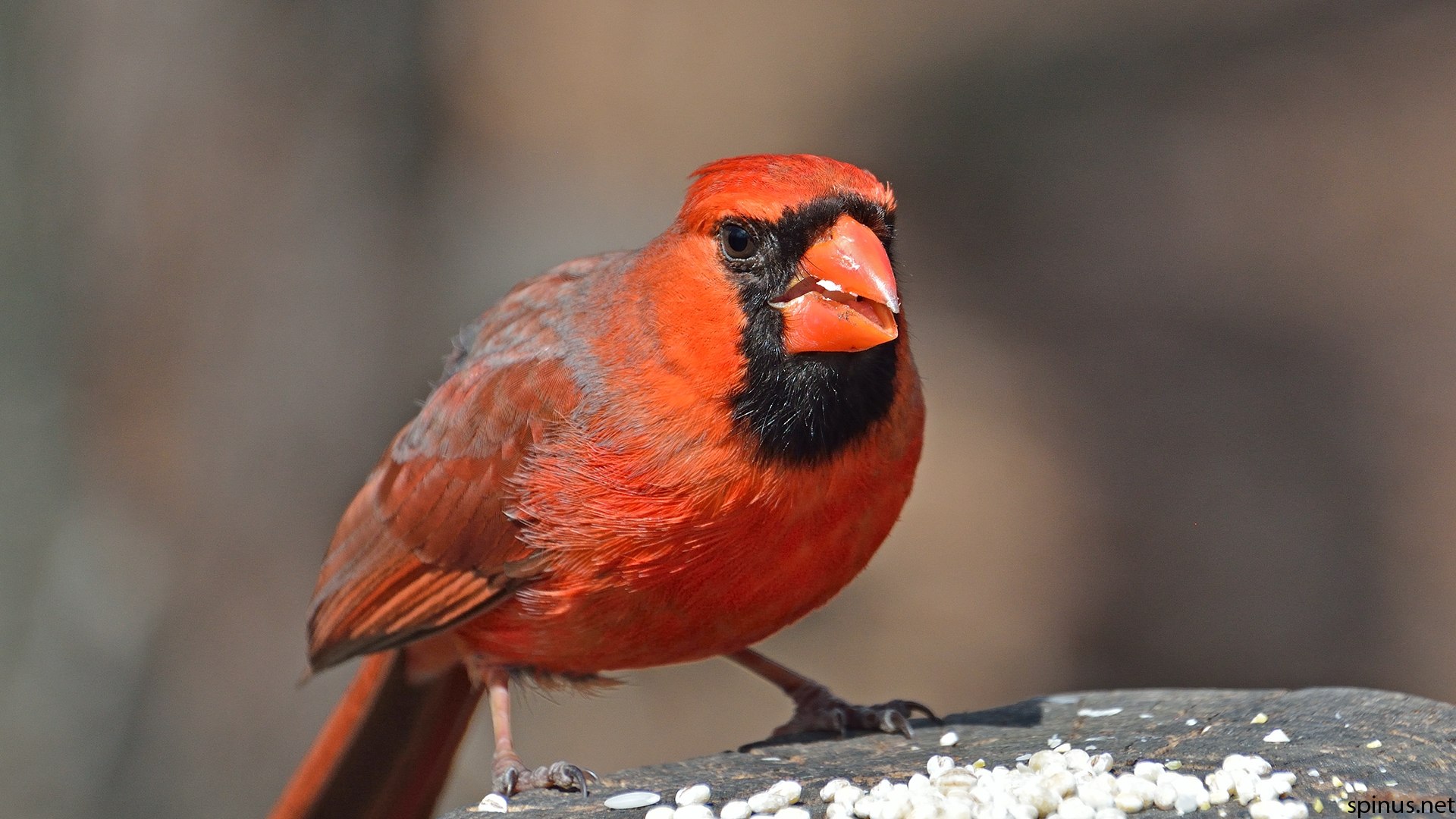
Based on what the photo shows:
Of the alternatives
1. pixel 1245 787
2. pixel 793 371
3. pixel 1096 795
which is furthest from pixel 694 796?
pixel 1245 787

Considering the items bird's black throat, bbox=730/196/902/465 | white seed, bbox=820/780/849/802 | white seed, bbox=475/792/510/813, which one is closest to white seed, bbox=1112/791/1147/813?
white seed, bbox=820/780/849/802

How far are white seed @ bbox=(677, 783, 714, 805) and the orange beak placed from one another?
77 centimetres

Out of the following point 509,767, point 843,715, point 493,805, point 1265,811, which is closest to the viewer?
point 1265,811

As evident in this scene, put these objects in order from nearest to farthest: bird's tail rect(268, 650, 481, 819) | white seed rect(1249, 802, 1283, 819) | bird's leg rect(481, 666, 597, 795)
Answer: white seed rect(1249, 802, 1283, 819) → bird's leg rect(481, 666, 597, 795) → bird's tail rect(268, 650, 481, 819)

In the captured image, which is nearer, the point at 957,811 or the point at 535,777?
the point at 957,811

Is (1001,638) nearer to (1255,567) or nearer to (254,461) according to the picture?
(1255,567)

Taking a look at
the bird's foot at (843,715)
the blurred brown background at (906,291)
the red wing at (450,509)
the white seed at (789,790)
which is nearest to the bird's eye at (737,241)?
the red wing at (450,509)

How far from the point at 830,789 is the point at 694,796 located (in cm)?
23

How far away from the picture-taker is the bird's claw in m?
2.61

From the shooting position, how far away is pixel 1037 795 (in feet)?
7.18

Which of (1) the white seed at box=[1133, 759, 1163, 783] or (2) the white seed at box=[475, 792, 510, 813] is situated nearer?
(1) the white seed at box=[1133, 759, 1163, 783]

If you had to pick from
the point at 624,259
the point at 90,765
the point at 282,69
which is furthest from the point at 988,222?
the point at 90,765

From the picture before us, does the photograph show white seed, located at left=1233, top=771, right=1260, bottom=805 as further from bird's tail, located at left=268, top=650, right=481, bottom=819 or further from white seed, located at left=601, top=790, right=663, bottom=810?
bird's tail, located at left=268, top=650, right=481, bottom=819

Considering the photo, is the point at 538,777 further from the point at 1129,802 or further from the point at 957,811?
the point at 1129,802
